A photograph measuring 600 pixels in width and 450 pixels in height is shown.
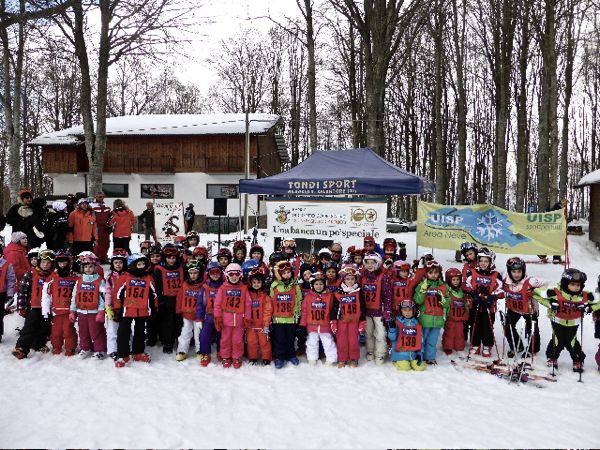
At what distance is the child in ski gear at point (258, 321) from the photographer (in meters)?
5.48

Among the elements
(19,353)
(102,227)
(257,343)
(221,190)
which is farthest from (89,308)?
(221,190)

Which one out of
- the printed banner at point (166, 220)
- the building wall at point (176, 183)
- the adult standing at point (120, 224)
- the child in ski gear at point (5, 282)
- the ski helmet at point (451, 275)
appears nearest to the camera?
the ski helmet at point (451, 275)

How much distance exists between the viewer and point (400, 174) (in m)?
8.91

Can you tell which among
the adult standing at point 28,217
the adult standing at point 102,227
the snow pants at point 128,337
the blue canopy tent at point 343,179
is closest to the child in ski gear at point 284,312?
the snow pants at point 128,337

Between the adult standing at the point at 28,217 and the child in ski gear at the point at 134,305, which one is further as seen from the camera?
the adult standing at the point at 28,217

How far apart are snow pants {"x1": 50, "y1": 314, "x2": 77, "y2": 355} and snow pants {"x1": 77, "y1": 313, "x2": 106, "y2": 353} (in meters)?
0.14

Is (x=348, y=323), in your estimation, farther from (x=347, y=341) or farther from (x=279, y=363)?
(x=279, y=363)

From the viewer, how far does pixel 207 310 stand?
5602 millimetres

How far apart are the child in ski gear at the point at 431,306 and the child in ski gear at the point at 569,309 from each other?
1244 millimetres

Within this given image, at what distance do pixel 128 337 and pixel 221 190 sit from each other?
69.8 feet

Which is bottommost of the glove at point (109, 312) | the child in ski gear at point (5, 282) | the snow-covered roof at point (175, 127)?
the glove at point (109, 312)

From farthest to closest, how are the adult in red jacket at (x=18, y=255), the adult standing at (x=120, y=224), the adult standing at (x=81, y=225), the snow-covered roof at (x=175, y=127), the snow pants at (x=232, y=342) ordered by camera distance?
the snow-covered roof at (x=175, y=127), the adult standing at (x=120, y=224), the adult standing at (x=81, y=225), the adult in red jacket at (x=18, y=255), the snow pants at (x=232, y=342)

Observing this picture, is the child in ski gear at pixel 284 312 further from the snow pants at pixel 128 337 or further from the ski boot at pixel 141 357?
the snow pants at pixel 128 337

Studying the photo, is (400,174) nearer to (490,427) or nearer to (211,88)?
(490,427)
